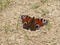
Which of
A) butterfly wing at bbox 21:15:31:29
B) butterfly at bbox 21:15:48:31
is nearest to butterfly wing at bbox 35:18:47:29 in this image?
butterfly at bbox 21:15:48:31

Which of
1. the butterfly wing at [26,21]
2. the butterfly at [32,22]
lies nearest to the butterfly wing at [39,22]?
the butterfly at [32,22]

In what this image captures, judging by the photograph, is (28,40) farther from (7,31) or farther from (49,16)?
(49,16)

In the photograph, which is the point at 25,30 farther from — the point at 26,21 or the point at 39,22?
the point at 39,22

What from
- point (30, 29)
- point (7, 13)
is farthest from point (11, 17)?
point (30, 29)

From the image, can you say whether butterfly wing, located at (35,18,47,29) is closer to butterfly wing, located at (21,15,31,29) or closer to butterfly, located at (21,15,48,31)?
butterfly, located at (21,15,48,31)

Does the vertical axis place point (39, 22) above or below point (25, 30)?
above

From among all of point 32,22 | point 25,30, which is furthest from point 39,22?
point 25,30

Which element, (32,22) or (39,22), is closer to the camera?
(32,22)
